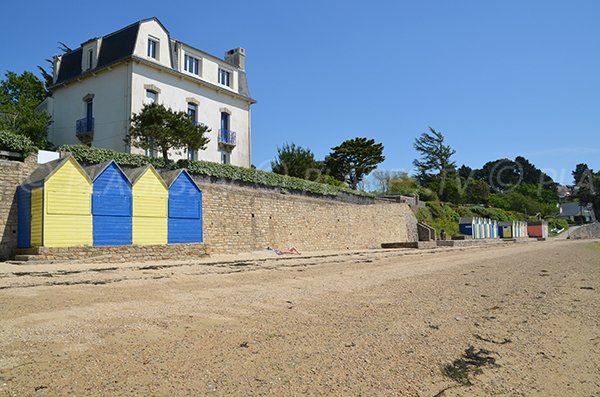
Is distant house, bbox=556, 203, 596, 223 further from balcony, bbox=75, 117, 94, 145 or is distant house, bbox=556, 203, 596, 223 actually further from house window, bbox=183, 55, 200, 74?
balcony, bbox=75, 117, 94, 145

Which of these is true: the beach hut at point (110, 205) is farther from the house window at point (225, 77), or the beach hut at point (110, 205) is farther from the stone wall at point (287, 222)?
the house window at point (225, 77)

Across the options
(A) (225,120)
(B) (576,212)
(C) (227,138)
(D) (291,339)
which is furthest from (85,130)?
(B) (576,212)

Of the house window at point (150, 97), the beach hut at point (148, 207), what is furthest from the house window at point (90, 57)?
the beach hut at point (148, 207)

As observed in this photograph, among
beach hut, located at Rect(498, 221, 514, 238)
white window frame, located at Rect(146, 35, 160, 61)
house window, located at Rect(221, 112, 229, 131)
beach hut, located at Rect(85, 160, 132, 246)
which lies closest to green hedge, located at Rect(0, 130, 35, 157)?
beach hut, located at Rect(85, 160, 132, 246)

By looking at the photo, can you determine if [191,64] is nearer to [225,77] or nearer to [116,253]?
[225,77]

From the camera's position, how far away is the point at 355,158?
153 ft

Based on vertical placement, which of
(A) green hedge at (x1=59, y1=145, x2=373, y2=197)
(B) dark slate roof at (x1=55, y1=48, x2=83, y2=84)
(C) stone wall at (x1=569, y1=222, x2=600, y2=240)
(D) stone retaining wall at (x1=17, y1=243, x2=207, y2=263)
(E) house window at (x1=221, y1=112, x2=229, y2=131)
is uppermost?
(B) dark slate roof at (x1=55, y1=48, x2=83, y2=84)

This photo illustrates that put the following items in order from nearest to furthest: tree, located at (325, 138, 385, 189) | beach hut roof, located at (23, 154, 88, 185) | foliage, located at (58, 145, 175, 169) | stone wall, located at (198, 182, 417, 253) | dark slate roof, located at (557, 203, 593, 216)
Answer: beach hut roof, located at (23, 154, 88, 185) → foliage, located at (58, 145, 175, 169) → stone wall, located at (198, 182, 417, 253) → tree, located at (325, 138, 385, 189) → dark slate roof, located at (557, 203, 593, 216)

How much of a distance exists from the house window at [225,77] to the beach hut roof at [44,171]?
1827 centimetres

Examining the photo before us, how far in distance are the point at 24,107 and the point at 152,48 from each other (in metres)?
9.70

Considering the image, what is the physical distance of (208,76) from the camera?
2981 cm

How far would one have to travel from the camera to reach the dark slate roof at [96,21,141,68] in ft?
83.2

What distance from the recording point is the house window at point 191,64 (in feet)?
93.6

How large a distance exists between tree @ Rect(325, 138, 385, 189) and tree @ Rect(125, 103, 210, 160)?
82.8 feet
